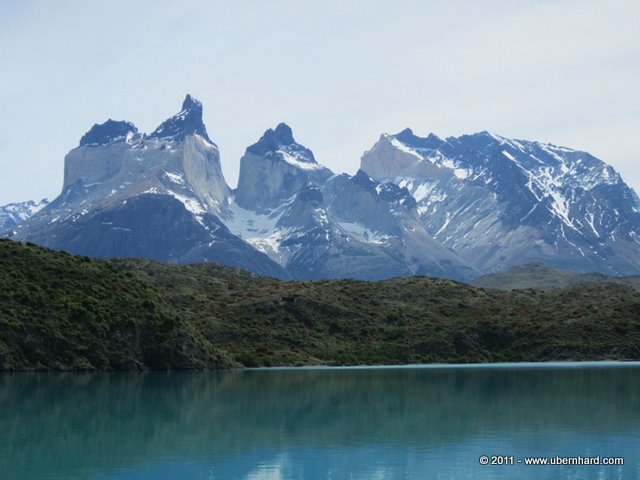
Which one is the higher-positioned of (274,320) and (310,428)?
(274,320)

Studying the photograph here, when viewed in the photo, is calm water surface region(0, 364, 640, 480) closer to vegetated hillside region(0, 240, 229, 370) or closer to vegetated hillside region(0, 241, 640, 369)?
vegetated hillside region(0, 240, 229, 370)

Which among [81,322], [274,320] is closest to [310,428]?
[81,322]

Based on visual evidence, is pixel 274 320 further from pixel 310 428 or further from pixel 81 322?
pixel 310 428

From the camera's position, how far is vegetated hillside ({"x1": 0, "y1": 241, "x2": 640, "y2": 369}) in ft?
358

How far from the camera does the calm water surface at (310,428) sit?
42.2 meters

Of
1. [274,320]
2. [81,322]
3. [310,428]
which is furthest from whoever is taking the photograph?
[274,320]

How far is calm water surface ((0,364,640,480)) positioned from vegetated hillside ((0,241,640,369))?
1713cm

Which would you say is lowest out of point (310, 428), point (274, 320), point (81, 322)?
point (310, 428)

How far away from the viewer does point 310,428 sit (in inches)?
2258

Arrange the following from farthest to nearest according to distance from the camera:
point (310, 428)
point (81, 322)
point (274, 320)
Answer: point (274, 320) < point (81, 322) < point (310, 428)

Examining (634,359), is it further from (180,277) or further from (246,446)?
(246,446)

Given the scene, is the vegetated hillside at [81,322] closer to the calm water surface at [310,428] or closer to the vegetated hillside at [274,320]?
the vegetated hillside at [274,320]

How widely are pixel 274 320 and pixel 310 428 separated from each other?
96899 millimetres

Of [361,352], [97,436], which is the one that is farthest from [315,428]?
[361,352]
